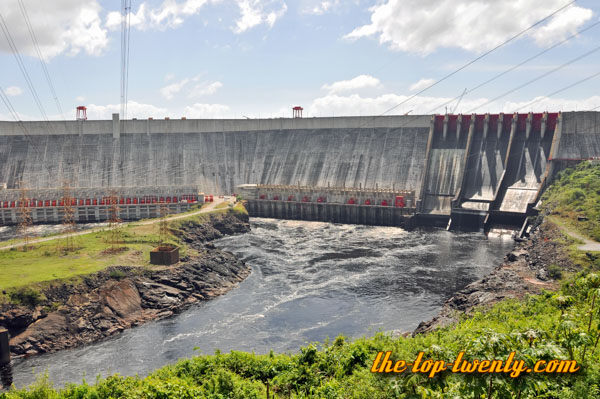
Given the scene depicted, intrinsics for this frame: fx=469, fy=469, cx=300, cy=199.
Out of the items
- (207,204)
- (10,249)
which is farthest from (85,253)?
(207,204)

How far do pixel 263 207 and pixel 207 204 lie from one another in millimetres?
11620

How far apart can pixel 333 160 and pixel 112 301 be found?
68271 millimetres

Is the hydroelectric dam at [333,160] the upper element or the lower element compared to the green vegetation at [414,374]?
upper

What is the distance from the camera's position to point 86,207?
298 ft

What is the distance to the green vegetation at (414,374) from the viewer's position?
1546 cm

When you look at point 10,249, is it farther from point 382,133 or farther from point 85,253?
point 382,133

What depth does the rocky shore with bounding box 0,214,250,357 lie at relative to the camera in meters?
39.8

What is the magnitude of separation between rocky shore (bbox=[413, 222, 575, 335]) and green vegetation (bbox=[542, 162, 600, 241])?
3808 millimetres

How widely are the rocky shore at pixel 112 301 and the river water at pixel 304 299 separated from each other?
5.27 ft

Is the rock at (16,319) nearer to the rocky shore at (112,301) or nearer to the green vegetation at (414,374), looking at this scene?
the rocky shore at (112,301)

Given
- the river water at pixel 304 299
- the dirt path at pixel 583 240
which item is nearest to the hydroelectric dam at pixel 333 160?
the river water at pixel 304 299

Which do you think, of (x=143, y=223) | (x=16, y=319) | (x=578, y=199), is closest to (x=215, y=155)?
(x=143, y=223)

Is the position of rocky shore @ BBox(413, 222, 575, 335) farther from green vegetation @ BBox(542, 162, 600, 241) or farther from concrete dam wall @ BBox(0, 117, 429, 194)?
concrete dam wall @ BBox(0, 117, 429, 194)

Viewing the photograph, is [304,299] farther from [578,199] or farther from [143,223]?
[578,199]
